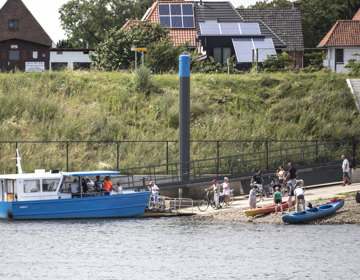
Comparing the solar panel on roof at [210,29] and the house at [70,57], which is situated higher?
the solar panel on roof at [210,29]

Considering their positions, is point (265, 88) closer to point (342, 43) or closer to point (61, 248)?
point (342, 43)

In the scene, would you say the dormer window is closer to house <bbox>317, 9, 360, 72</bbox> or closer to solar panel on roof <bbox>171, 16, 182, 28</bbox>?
solar panel on roof <bbox>171, 16, 182, 28</bbox>

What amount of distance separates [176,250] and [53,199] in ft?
29.0

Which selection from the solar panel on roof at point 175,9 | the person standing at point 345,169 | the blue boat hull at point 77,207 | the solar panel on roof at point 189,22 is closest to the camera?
the blue boat hull at point 77,207

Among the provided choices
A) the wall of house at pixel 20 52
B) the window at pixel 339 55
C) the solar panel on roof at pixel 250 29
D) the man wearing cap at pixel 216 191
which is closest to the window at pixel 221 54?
the solar panel on roof at pixel 250 29

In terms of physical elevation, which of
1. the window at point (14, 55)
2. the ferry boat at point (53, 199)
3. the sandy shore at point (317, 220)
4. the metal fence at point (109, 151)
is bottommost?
the sandy shore at point (317, 220)

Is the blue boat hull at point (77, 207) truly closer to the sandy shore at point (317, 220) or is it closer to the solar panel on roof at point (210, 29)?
the sandy shore at point (317, 220)

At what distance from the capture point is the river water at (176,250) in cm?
2331

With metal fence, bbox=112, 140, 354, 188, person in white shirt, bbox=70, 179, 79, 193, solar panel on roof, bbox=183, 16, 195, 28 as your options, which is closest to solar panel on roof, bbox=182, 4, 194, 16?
solar panel on roof, bbox=183, 16, 195, 28

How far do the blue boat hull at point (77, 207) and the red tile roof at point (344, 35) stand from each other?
39.7m

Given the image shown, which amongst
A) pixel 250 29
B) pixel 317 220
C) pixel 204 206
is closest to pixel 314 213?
pixel 317 220

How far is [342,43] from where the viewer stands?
214 ft

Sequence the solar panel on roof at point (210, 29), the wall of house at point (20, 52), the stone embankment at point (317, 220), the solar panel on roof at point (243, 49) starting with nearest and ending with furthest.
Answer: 1. the stone embankment at point (317, 220)
2. the solar panel on roof at point (243, 49)
3. the solar panel on roof at point (210, 29)
4. the wall of house at point (20, 52)

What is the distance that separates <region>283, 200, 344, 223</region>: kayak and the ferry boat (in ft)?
26.3
